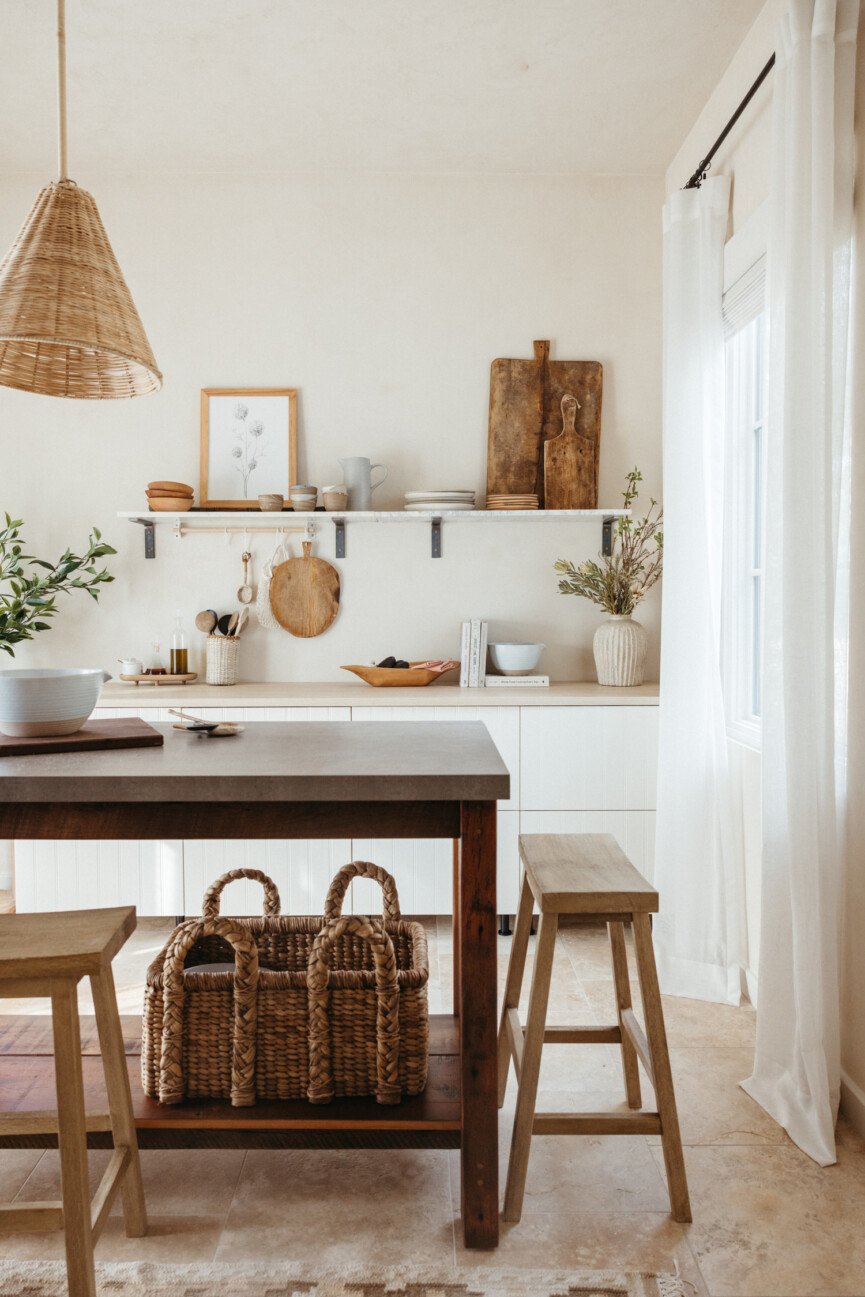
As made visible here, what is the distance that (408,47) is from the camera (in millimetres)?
3006

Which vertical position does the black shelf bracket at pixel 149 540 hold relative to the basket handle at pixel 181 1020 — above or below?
above

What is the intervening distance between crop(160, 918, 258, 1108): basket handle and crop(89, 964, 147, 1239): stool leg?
0.11 metres

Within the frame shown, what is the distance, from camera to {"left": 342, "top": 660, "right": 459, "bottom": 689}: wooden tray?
365 centimetres

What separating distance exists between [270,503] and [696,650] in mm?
1768

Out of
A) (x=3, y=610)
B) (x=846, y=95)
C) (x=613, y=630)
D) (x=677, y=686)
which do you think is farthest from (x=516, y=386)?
(x=3, y=610)

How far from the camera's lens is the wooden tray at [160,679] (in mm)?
3672

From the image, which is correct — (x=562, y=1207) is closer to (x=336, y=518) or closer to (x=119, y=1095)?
(x=119, y=1095)

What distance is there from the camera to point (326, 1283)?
1.65 m

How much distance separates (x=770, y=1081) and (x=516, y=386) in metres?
2.74

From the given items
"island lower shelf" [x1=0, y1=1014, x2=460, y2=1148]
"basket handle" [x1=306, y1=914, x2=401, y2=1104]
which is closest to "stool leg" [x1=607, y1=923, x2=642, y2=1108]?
"island lower shelf" [x1=0, y1=1014, x2=460, y2=1148]

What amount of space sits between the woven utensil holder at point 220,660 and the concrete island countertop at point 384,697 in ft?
0.69

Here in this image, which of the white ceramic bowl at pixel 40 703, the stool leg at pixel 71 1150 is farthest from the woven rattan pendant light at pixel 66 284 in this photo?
the stool leg at pixel 71 1150

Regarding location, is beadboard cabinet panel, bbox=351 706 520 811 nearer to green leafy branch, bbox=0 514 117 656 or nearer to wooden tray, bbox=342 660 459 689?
wooden tray, bbox=342 660 459 689

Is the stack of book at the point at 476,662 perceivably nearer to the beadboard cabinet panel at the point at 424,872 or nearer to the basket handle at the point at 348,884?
the beadboard cabinet panel at the point at 424,872
